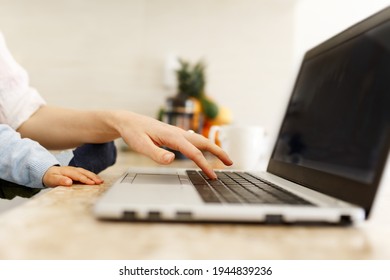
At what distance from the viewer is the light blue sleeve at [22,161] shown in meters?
0.60

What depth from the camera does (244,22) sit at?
6.02ft

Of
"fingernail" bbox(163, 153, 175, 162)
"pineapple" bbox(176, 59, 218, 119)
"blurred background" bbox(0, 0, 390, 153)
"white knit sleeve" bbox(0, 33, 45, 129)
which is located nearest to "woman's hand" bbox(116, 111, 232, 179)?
"fingernail" bbox(163, 153, 175, 162)

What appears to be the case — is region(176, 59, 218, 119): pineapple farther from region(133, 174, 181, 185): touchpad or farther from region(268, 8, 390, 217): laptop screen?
region(133, 174, 181, 185): touchpad

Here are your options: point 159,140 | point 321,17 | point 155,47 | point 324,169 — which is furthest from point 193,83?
point 324,169

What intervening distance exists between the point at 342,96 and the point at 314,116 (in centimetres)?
11

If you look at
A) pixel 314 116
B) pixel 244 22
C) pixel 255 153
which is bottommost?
pixel 255 153

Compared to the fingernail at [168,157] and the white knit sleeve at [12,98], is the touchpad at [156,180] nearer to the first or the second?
the fingernail at [168,157]

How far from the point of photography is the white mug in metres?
1.04

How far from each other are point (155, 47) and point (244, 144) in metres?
0.94

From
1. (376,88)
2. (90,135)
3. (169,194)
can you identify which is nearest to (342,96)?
(376,88)

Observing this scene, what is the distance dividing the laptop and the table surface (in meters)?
0.01

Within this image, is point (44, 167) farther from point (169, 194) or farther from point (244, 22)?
point (244, 22)

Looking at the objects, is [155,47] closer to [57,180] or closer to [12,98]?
[12,98]

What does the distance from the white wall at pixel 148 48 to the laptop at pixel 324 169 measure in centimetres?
112
